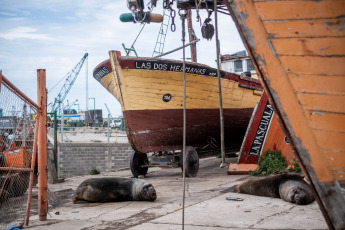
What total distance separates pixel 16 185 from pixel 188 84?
4.86m

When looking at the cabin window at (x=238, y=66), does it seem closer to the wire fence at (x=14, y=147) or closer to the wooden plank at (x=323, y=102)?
the wire fence at (x=14, y=147)

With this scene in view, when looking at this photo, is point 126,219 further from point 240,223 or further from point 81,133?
point 81,133

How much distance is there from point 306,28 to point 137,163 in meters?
7.87

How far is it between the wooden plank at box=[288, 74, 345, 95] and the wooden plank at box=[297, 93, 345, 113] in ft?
0.10

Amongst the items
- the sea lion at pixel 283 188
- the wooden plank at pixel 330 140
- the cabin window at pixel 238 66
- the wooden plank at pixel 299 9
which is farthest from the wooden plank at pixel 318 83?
the cabin window at pixel 238 66

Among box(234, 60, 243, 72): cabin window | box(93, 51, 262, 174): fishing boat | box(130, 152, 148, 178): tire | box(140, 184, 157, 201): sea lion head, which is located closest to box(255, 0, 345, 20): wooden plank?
box(140, 184, 157, 201): sea lion head

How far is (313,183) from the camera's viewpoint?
8.09 ft

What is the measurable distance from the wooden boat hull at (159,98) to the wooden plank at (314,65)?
6.98m

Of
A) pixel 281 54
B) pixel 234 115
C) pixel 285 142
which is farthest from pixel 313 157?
pixel 234 115

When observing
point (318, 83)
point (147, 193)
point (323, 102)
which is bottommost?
point (147, 193)

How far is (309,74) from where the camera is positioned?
240cm

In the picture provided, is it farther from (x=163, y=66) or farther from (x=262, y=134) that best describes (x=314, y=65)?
(x=163, y=66)

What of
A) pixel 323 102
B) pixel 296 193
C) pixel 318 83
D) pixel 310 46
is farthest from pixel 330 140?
pixel 296 193

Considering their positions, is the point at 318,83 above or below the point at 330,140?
above
